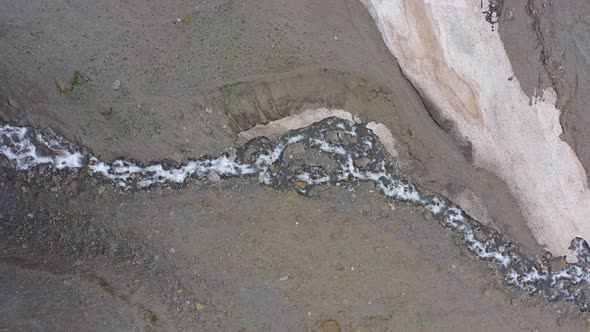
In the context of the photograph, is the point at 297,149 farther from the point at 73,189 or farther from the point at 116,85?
the point at 73,189

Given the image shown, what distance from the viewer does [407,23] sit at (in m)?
6.67

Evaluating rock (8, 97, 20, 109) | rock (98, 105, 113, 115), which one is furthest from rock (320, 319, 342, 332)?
rock (8, 97, 20, 109)

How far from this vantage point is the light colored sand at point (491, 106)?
672cm

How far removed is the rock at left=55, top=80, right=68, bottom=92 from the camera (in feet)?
20.9

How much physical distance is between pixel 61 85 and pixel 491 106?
552 cm

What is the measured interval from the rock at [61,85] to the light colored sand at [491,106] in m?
3.92

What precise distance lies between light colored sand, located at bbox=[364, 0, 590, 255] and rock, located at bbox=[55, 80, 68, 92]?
3.92 metres

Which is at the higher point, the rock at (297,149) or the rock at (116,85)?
the rock at (116,85)

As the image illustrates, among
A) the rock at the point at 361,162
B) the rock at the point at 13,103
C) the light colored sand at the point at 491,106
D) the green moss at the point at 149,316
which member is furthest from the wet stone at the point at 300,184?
the rock at the point at 13,103

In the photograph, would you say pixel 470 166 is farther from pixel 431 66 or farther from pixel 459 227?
pixel 431 66

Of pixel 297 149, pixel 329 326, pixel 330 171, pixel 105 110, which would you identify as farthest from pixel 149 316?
pixel 330 171

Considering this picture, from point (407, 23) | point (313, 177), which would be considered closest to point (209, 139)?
point (313, 177)

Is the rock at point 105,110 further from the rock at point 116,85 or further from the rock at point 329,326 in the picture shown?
the rock at point 329,326

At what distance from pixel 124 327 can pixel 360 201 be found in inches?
128
